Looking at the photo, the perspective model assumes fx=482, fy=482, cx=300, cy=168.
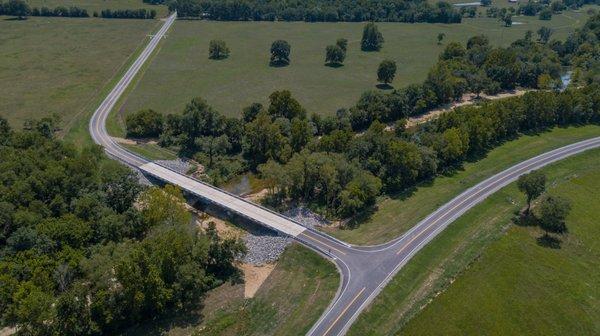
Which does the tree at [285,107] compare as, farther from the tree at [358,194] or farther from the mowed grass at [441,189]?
the mowed grass at [441,189]

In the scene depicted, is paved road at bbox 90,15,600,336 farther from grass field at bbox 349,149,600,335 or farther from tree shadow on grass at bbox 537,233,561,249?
tree shadow on grass at bbox 537,233,561,249

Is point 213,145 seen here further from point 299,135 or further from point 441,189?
point 441,189

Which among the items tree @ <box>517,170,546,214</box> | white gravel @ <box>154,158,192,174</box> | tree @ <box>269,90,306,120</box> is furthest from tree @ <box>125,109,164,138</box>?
tree @ <box>517,170,546,214</box>

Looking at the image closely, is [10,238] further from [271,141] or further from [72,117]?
[72,117]

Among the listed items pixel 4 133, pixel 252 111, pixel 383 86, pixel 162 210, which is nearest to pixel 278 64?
pixel 383 86

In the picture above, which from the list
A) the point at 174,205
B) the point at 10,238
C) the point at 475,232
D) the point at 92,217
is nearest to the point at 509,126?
the point at 475,232
